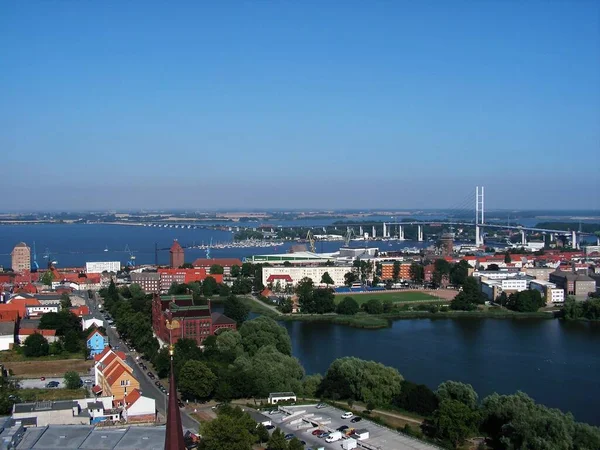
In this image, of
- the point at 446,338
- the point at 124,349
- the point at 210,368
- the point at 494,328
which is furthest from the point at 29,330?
the point at 494,328

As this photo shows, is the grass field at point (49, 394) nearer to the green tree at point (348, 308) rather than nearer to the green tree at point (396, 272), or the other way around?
the green tree at point (348, 308)

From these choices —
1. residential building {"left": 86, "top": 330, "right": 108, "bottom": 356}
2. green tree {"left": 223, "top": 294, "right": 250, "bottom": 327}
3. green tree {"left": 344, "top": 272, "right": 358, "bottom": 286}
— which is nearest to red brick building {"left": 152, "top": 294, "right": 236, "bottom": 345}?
residential building {"left": 86, "top": 330, "right": 108, "bottom": 356}

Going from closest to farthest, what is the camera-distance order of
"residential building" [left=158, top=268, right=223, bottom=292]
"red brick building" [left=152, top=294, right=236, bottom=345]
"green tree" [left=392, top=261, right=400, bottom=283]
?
1. "red brick building" [left=152, top=294, right=236, bottom=345]
2. "residential building" [left=158, top=268, right=223, bottom=292]
3. "green tree" [left=392, top=261, right=400, bottom=283]

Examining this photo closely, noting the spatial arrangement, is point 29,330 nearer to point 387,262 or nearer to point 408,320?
point 408,320

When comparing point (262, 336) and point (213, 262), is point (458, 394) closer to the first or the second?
point (262, 336)

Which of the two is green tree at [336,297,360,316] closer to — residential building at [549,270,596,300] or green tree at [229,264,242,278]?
residential building at [549,270,596,300]

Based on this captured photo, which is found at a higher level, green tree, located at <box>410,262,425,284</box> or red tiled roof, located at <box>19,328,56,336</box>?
red tiled roof, located at <box>19,328,56,336</box>
